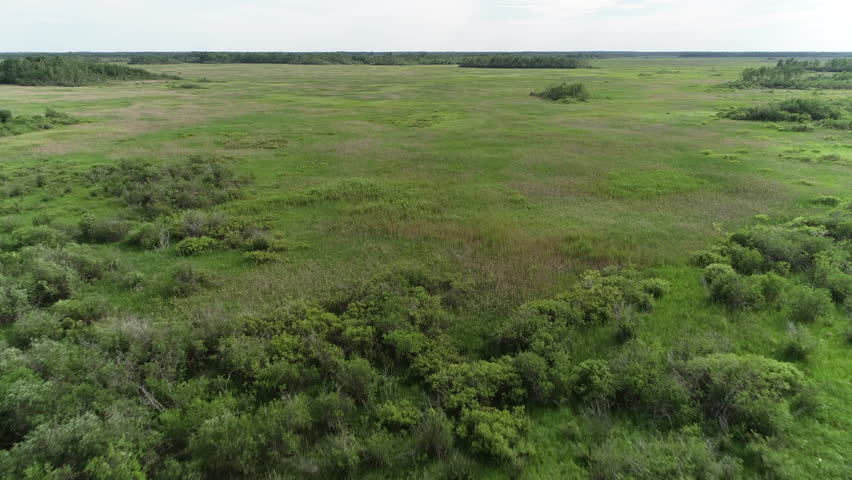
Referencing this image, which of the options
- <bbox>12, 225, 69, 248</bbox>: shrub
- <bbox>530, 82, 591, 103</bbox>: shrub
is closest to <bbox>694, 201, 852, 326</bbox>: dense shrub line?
<bbox>12, 225, 69, 248</bbox>: shrub

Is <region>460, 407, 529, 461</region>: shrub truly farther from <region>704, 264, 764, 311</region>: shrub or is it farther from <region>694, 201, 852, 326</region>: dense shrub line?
<region>694, 201, 852, 326</region>: dense shrub line

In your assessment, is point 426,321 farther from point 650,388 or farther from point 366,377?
point 650,388

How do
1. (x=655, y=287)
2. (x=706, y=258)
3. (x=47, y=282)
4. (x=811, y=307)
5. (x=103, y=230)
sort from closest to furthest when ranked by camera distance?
(x=811, y=307)
(x=47, y=282)
(x=655, y=287)
(x=706, y=258)
(x=103, y=230)

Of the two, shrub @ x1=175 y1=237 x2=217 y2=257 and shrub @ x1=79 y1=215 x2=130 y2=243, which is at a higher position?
shrub @ x1=79 y1=215 x2=130 y2=243

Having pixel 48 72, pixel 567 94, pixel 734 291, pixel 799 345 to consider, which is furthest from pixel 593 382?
pixel 48 72

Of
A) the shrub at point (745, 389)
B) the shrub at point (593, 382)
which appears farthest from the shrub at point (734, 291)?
the shrub at point (593, 382)

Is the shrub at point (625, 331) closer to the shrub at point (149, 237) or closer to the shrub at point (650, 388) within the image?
the shrub at point (650, 388)
